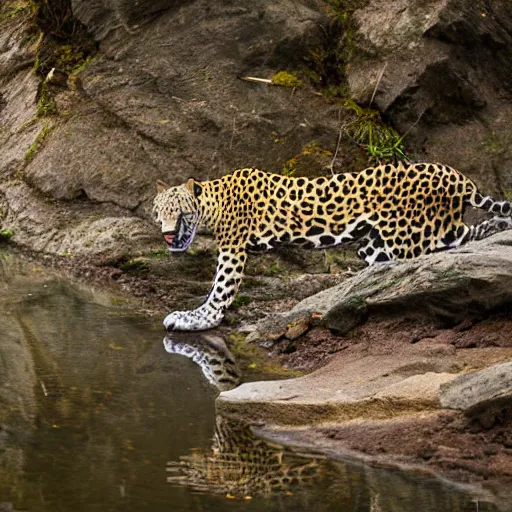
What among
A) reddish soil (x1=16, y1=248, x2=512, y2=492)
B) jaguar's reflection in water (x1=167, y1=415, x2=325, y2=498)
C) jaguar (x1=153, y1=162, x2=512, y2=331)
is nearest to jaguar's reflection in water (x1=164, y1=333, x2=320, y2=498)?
jaguar's reflection in water (x1=167, y1=415, x2=325, y2=498)

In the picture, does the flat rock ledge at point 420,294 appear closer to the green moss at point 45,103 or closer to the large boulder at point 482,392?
the large boulder at point 482,392

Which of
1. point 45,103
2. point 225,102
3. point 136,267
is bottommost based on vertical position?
point 136,267

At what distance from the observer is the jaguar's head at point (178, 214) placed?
12.3 m

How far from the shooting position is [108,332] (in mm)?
11641

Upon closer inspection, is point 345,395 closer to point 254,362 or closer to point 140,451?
point 140,451

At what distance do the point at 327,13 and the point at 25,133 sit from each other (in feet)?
17.8

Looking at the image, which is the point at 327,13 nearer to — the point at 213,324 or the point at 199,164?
the point at 199,164

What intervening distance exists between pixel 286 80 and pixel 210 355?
24.2 feet

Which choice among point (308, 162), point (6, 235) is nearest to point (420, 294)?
point (308, 162)

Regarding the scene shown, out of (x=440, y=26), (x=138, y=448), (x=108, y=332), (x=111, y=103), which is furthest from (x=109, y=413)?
(x=440, y=26)

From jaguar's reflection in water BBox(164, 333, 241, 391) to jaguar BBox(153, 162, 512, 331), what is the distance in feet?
0.89

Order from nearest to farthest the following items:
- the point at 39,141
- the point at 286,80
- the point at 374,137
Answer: the point at 374,137 → the point at 39,141 → the point at 286,80

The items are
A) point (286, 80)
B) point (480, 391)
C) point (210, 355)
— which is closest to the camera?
point (480, 391)

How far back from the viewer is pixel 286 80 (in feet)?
56.7
